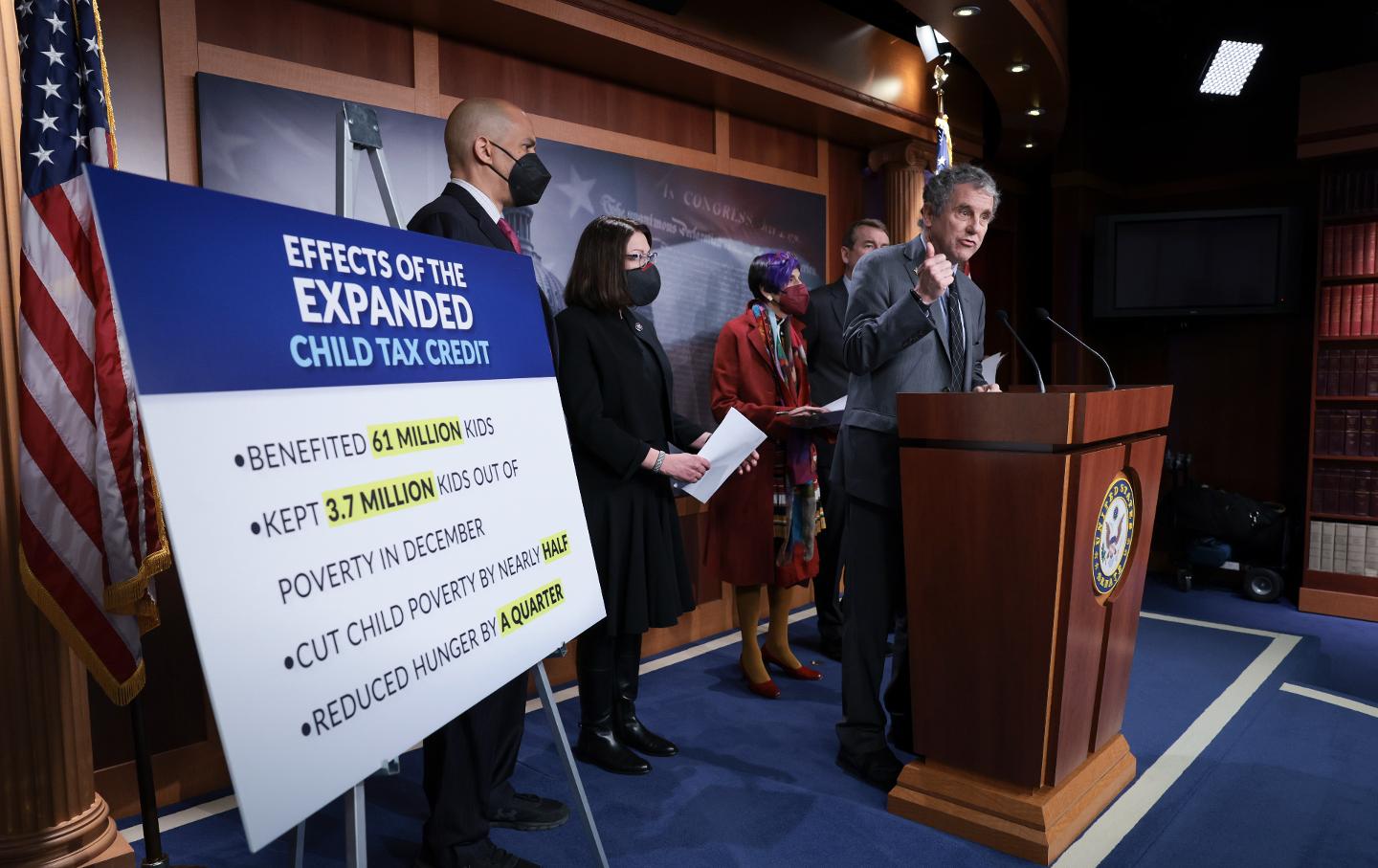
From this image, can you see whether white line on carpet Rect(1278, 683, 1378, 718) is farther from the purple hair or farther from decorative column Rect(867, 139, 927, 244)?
decorative column Rect(867, 139, 927, 244)

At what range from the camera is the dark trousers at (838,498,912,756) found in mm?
2223

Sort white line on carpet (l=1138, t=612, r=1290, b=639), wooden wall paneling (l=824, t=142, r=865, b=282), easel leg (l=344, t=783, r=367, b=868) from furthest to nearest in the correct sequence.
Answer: wooden wall paneling (l=824, t=142, r=865, b=282), white line on carpet (l=1138, t=612, r=1290, b=639), easel leg (l=344, t=783, r=367, b=868)

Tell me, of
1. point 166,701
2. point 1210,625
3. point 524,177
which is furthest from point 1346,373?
point 166,701

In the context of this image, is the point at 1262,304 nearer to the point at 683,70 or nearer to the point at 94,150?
the point at 683,70

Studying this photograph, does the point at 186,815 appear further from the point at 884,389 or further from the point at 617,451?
the point at 884,389

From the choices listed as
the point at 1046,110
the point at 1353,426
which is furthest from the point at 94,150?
the point at 1353,426

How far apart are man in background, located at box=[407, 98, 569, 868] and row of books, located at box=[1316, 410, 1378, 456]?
447 cm

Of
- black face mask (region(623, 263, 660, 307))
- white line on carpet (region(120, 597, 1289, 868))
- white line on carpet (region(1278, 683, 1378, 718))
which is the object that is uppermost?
black face mask (region(623, 263, 660, 307))

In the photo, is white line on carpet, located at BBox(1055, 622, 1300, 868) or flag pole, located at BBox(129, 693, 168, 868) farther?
white line on carpet, located at BBox(1055, 622, 1300, 868)

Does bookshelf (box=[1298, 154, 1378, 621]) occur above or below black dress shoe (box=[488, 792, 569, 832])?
above

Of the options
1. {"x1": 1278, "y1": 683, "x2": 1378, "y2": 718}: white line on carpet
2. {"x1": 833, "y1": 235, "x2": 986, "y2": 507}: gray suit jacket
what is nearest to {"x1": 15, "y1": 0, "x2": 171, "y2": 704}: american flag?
{"x1": 833, "y1": 235, "x2": 986, "y2": 507}: gray suit jacket

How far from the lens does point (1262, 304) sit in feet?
16.1

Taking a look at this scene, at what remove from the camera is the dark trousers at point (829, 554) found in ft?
10.9

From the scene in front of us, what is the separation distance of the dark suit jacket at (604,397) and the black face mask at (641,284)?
0.27 ft
